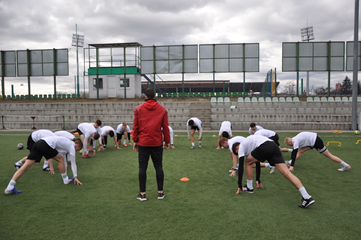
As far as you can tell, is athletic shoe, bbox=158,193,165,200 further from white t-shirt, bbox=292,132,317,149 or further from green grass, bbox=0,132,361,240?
white t-shirt, bbox=292,132,317,149

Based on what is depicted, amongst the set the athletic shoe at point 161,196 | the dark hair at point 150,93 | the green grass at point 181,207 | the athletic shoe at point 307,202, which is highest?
the dark hair at point 150,93

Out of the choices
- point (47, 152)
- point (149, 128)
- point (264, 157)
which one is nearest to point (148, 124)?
point (149, 128)

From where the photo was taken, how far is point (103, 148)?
10.4 metres

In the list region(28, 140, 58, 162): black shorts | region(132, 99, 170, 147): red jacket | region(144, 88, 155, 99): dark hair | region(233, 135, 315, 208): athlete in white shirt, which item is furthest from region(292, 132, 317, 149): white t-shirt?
region(28, 140, 58, 162): black shorts

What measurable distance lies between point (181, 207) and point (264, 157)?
1786 mm

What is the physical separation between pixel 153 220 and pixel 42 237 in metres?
1.55

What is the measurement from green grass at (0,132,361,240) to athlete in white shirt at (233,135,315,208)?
8.8 inches

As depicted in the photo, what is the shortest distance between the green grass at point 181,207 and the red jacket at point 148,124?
1.18m

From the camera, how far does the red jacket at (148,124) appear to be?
436 cm

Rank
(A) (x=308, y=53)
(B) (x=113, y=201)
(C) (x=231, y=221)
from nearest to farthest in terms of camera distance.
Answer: (C) (x=231, y=221)
(B) (x=113, y=201)
(A) (x=308, y=53)

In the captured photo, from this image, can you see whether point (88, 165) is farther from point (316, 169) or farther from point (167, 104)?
point (167, 104)

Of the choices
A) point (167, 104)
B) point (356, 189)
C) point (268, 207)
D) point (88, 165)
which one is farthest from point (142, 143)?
point (167, 104)

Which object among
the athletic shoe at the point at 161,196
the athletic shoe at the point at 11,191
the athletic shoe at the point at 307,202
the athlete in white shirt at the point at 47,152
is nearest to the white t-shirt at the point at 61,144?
the athlete in white shirt at the point at 47,152

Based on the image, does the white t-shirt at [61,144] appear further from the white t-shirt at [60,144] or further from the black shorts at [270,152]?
the black shorts at [270,152]
